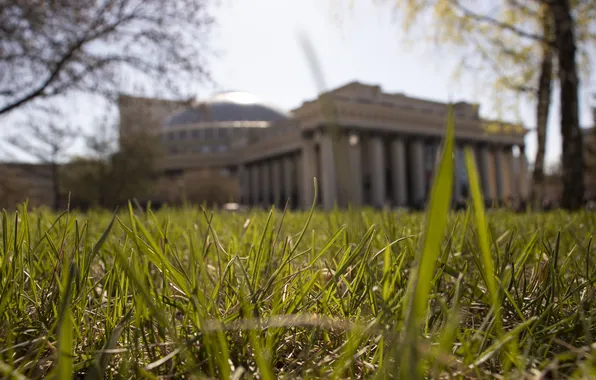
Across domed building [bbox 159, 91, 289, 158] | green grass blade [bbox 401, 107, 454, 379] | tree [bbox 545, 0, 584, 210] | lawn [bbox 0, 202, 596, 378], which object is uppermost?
domed building [bbox 159, 91, 289, 158]

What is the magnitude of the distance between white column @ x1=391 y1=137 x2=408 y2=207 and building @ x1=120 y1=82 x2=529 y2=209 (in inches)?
4.9

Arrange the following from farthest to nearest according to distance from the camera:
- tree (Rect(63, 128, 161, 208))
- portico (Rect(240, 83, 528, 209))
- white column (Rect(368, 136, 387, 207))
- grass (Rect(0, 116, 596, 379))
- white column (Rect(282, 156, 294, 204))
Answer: white column (Rect(282, 156, 294, 204)) < white column (Rect(368, 136, 387, 207)) < portico (Rect(240, 83, 528, 209)) < tree (Rect(63, 128, 161, 208)) < grass (Rect(0, 116, 596, 379))

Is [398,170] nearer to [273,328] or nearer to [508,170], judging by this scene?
[508,170]

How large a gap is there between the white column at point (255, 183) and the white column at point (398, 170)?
23944 millimetres

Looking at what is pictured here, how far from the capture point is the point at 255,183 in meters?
75.6

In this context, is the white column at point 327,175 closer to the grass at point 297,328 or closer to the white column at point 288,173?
the white column at point 288,173

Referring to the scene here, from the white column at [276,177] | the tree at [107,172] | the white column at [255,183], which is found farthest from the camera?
the white column at [255,183]

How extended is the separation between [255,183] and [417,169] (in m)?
26.9

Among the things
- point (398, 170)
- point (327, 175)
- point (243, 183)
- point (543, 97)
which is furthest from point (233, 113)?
point (543, 97)

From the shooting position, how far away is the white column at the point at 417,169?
199 feet

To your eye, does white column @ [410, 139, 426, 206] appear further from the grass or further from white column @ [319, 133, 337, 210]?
the grass

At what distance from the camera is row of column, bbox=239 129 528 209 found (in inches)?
2137

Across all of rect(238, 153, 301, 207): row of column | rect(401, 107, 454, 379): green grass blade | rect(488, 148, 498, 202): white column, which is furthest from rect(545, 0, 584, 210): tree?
rect(488, 148, 498, 202): white column

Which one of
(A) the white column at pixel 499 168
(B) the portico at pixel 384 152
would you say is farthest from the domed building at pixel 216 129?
(A) the white column at pixel 499 168
